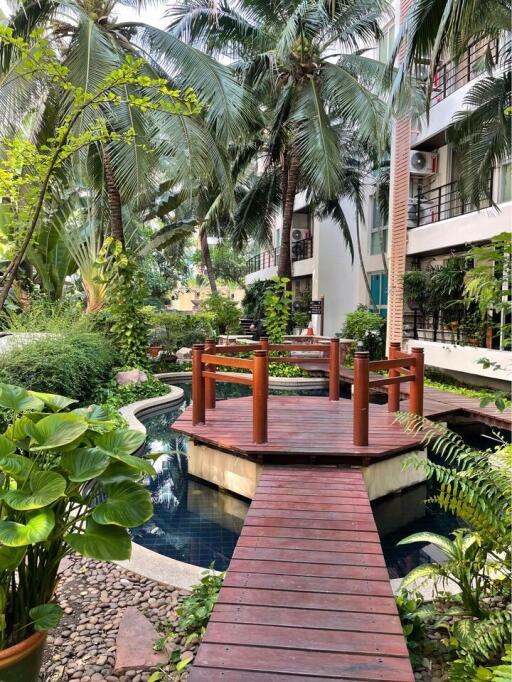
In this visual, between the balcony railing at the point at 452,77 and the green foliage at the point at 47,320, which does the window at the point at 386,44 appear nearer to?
the balcony railing at the point at 452,77

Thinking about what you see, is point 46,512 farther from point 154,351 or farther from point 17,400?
point 154,351

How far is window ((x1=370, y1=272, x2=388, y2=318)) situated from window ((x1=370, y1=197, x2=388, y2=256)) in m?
0.91

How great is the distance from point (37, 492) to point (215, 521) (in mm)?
3148

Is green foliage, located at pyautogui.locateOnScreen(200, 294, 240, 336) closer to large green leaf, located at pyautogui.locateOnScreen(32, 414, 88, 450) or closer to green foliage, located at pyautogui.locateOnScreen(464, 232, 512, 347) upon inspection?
green foliage, located at pyautogui.locateOnScreen(464, 232, 512, 347)

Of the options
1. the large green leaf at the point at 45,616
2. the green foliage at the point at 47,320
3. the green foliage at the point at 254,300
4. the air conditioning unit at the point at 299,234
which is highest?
the air conditioning unit at the point at 299,234

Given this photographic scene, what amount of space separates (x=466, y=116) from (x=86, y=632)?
10113 mm

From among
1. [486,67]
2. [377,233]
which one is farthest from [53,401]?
[377,233]

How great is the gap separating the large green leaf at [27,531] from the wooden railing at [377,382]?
11.5ft

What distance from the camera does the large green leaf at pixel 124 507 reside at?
6.89 feet

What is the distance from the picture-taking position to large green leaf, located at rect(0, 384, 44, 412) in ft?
7.73

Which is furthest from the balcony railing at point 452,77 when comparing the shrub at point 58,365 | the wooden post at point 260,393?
the shrub at point 58,365

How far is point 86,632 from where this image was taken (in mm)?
2730

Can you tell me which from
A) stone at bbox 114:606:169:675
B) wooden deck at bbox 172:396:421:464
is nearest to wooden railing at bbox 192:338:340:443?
wooden deck at bbox 172:396:421:464

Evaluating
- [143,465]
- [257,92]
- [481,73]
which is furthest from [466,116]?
[143,465]
